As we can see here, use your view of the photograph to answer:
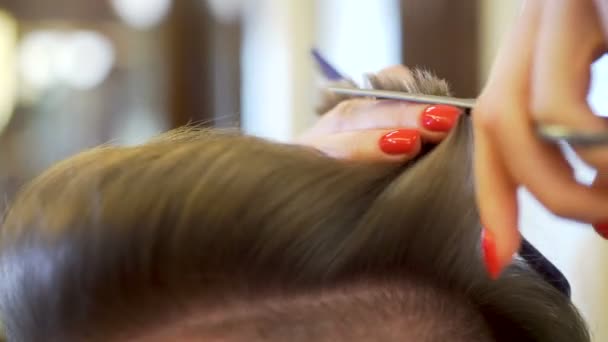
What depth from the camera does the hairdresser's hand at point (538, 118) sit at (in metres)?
0.29

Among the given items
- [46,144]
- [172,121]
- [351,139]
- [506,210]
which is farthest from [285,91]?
[506,210]

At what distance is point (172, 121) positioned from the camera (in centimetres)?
172

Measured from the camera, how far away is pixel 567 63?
29 cm

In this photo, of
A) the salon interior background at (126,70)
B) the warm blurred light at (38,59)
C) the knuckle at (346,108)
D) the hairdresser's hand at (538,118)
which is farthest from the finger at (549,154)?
the warm blurred light at (38,59)

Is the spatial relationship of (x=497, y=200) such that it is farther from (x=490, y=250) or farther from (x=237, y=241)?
(x=237, y=241)

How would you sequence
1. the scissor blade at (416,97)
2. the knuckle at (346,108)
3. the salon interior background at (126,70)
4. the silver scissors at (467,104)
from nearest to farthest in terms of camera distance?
the silver scissors at (467,104) → the scissor blade at (416,97) → the knuckle at (346,108) → the salon interior background at (126,70)

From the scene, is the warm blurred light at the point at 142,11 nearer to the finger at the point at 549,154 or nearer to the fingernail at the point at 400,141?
the fingernail at the point at 400,141

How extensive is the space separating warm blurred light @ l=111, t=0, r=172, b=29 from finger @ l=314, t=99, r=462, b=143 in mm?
1192

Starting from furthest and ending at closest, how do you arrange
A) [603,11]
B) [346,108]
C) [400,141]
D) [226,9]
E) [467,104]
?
[226,9], [346,108], [400,141], [467,104], [603,11]

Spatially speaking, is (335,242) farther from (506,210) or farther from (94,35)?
(94,35)

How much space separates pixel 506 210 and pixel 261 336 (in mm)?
262

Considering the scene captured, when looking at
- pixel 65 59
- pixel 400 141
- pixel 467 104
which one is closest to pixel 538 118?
pixel 467 104

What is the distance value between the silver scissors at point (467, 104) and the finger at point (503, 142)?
0.02 metres

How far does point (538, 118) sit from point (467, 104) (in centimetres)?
13
